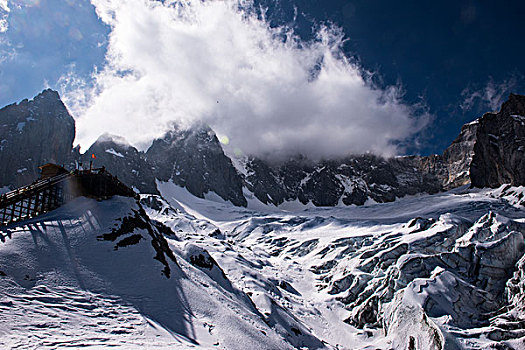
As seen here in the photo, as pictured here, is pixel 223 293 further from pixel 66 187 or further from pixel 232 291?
pixel 66 187

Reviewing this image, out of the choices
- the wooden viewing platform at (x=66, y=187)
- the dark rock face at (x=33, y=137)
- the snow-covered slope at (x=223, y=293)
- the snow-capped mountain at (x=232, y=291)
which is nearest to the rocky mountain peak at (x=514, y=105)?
the snow-capped mountain at (x=232, y=291)

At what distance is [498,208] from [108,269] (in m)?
125

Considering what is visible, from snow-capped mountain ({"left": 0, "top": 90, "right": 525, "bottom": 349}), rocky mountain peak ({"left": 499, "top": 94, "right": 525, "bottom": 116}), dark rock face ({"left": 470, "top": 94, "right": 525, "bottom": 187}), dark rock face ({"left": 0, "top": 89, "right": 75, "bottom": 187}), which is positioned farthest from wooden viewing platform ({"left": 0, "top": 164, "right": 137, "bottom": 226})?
rocky mountain peak ({"left": 499, "top": 94, "right": 525, "bottom": 116})

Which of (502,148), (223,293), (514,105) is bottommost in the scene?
(223,293)

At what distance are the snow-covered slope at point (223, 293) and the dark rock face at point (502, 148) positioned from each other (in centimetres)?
11723

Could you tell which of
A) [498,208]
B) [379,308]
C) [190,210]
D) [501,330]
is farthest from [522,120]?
[190,210]

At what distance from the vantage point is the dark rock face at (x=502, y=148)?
140475 mm

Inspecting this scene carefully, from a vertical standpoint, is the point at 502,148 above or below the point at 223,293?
above

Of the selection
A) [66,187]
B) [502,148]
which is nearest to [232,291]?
[66,187]

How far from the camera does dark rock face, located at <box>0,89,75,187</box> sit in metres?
138

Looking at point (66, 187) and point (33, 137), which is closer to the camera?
point (66, 187)

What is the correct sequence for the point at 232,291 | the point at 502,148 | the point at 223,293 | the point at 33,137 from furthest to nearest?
1. the point at 502,148
2. the point at 33,137
3. the point at 232,291
4. the point at 223,293

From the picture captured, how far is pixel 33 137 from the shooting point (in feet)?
497

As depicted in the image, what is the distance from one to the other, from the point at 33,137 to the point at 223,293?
548 ft
